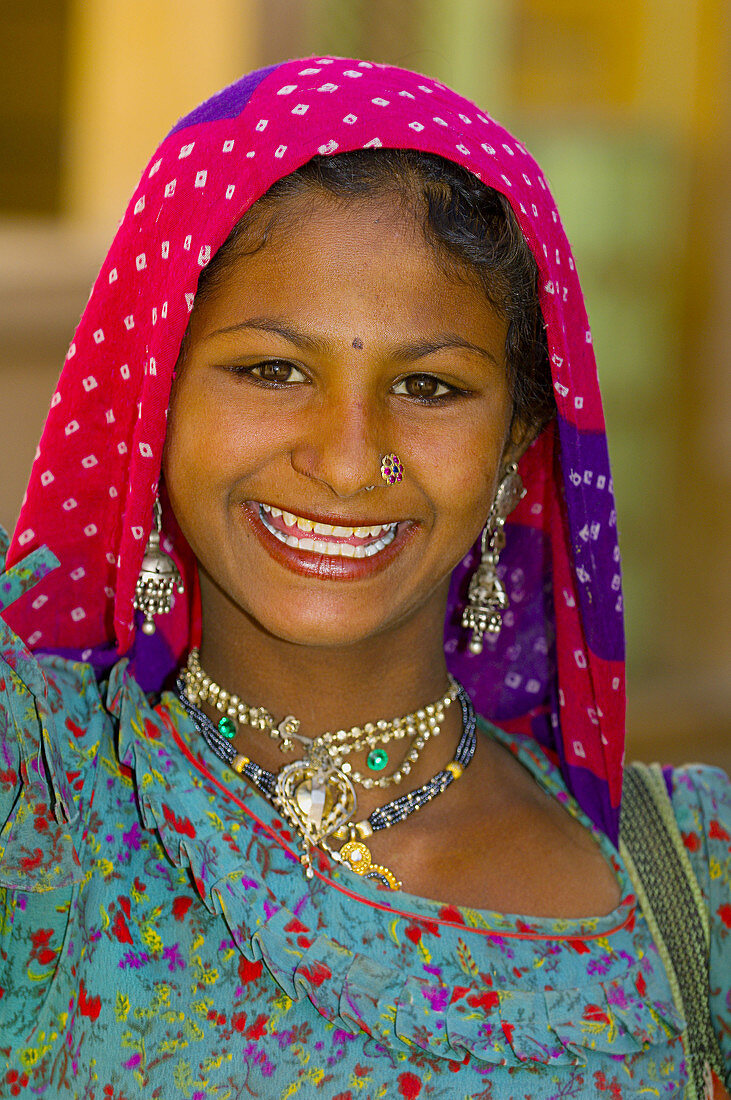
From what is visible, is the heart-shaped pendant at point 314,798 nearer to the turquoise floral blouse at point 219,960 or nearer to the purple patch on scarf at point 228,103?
the turquoise floral blouse at point 219,960

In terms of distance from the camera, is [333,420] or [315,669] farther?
[315,669]

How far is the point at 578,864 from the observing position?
1.71 metres

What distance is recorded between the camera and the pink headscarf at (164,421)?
56.9 inches

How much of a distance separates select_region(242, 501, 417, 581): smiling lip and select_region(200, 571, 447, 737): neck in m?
0.14

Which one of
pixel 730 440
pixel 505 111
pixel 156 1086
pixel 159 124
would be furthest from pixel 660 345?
pixel 156 1086

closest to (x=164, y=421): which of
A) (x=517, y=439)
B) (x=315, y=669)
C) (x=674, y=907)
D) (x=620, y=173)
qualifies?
(x=315, y=669)

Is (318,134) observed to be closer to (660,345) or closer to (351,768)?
(351,768)

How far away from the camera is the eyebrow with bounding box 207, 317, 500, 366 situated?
4.69 ft

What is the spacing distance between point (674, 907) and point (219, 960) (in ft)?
2.08

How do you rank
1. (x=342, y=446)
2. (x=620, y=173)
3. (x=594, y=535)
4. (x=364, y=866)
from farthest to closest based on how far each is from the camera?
(x=620, y=173)
(x=594, y=535)
(x=364, y=866)
(x=342, y=446)

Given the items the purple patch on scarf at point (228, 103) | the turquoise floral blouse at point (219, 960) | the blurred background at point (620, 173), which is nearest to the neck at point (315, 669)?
the turquoise floral blouse at point (219, 960)

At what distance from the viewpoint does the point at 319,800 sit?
159cm

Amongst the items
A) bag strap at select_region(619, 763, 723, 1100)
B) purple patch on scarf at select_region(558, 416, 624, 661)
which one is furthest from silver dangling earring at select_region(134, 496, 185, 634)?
bag strap at select_region(619, 763, 723, 1100)

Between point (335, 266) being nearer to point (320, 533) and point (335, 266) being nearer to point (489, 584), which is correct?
point (320, 533)
